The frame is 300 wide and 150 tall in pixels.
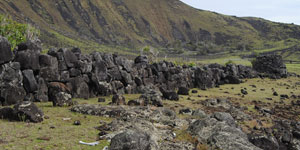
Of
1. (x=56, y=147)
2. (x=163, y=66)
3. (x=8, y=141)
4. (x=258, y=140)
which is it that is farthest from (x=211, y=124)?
(x=163, y=66)

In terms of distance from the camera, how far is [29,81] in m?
24.4

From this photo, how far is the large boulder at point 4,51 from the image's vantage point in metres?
21.4

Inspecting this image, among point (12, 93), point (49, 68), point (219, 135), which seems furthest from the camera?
point (49, 68)

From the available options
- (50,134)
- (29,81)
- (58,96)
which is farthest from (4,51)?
(50,134)

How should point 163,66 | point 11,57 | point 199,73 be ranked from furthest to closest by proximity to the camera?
1. point 199,73
2. point 163,66
3. point 11,57

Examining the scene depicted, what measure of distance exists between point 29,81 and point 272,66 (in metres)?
94.7

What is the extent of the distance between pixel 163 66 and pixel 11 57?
110ft

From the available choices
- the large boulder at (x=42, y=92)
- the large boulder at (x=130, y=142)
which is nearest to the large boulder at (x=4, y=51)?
the large boulder at (x=42, y=92)

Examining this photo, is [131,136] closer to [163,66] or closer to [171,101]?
[171,101]

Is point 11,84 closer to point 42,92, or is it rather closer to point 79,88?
point 42,92

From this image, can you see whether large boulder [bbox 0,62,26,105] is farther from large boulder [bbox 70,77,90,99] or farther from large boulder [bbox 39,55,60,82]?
large boulder [bbox 70,77,90,99]

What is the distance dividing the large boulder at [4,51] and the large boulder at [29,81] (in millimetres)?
2443

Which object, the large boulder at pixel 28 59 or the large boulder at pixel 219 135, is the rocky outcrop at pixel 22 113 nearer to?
the large boulder at pixel 28 59

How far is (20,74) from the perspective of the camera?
2342 centimetres
